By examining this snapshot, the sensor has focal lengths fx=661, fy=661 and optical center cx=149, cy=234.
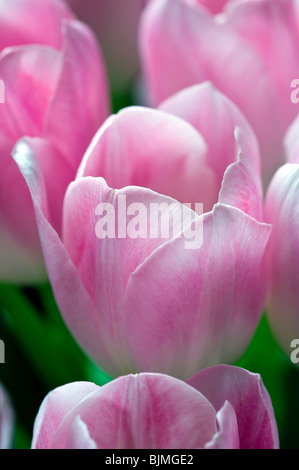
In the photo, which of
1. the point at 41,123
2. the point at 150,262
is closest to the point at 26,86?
the point at 41,123

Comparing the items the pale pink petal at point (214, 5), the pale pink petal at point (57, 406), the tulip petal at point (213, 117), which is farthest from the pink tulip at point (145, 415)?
the pale pink petal at point (214, 5)

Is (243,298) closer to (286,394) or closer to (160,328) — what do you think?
(160,328)

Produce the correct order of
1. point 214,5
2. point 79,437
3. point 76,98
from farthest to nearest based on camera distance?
point 214,5 < point 76,98 < point 79,437

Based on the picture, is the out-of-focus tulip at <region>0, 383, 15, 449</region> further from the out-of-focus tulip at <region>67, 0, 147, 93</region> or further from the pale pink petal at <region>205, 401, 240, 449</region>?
the out-of-focus tulip at <region>67, 0, 147, 93</region>

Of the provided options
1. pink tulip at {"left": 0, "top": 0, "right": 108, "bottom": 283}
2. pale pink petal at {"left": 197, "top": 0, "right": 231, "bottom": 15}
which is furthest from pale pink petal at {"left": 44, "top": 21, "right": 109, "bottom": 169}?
pale pink petal at {"left": 197, "top": 0, "right": 231, "bottom": 15}

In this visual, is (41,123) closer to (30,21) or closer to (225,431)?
(30,21)

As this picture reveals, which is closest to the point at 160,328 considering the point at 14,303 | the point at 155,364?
the point at 155,364
